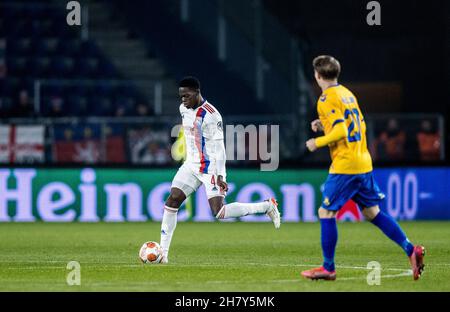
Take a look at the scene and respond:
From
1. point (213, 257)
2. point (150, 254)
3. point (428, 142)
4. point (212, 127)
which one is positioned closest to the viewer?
point (150, 254)

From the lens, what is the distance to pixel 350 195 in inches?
391

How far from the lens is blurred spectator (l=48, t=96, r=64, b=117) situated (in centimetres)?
2331

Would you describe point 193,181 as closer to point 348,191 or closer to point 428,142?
point 348,191

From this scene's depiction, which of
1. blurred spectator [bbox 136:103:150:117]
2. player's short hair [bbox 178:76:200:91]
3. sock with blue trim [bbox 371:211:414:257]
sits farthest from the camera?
blurred spectator [bbox 136:103:150:117]

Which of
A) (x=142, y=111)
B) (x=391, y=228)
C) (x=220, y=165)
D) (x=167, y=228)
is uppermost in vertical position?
(x=142, y=111)

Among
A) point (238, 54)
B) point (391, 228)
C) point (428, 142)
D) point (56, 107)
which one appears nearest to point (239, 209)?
point (391, 228)

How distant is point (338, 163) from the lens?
9922mm

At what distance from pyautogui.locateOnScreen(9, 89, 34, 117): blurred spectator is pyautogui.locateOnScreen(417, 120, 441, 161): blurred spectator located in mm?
7704

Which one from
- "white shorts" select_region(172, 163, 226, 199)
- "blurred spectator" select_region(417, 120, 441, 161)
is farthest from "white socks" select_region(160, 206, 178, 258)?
"blurred spectator" select_region(417, 120, 441, 161)

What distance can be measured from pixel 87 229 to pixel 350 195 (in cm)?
916

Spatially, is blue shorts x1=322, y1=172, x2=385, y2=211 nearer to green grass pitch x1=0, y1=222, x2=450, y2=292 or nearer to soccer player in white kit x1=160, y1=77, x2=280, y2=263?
green grass pitch x1=0, y1=222, x2=450, y2=292

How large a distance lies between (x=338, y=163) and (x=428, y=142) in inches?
479

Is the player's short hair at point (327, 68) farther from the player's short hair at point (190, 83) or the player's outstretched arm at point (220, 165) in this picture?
the player's outstretched arm at point (220, 165)

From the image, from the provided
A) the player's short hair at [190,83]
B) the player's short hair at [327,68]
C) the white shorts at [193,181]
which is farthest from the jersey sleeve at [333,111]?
the white shorts at [193,181]
